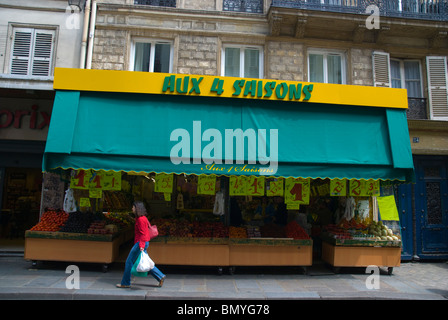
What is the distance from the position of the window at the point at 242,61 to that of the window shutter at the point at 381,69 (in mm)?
3739

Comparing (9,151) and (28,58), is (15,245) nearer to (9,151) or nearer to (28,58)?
(9,151)

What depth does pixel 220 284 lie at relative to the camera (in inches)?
271

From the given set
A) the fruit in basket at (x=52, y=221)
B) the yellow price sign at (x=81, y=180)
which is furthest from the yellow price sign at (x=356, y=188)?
the fruit in basket at (x=52, y=221)

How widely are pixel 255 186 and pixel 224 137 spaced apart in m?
1.70

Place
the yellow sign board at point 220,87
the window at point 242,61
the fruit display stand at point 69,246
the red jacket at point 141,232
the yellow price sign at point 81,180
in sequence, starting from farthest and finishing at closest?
the window at point 242,61, the yellow price sign at point 81,180, the fruit display stand at point 69,246, the yellow sign board at point 220,87, the red jacket at point 141,232

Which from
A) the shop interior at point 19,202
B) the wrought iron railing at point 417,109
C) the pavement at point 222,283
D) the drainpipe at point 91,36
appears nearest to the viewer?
the pavement at point 222,283

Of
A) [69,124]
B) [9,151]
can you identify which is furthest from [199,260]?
[9,151]

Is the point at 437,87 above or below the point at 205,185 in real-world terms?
above

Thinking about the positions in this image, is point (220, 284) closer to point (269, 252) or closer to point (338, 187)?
point (269, 252)

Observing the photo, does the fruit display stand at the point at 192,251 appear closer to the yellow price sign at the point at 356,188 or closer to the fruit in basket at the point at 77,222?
the fruit in basket at the point at 77,222

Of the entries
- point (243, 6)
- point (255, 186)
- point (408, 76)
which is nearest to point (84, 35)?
point (243, 6)

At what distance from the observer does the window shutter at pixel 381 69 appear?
33.0ft

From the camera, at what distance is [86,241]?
743 cm

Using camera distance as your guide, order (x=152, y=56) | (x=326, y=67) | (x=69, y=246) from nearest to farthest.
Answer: (x=69, y=246) → (x=152, y=56) → (x=326, y=67)
